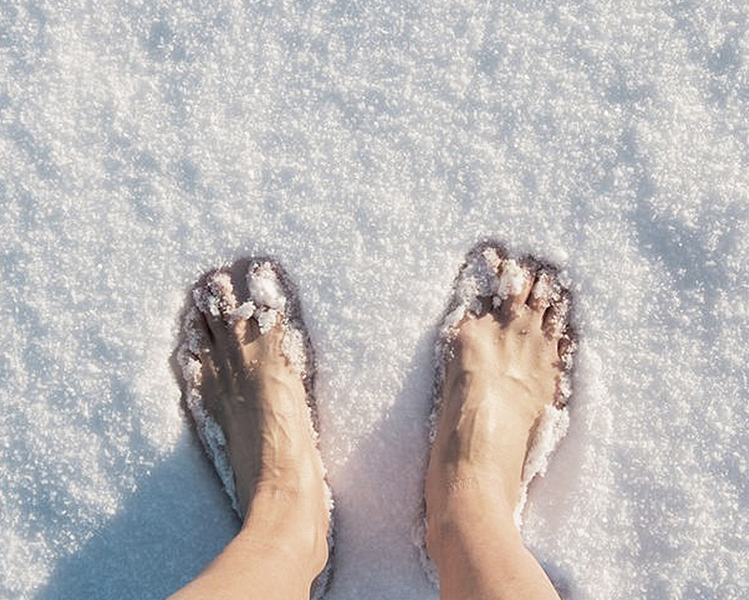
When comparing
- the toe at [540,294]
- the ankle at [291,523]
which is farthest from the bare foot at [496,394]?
the ankle at [291,523]

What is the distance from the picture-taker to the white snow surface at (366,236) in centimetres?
159

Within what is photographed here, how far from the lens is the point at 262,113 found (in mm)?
1656

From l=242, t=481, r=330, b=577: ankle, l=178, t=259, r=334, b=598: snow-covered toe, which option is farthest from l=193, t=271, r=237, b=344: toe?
l=242, t=481, r=330, b=577: ankle

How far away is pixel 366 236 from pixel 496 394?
1.18 feet

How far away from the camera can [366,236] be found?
1.63 meters

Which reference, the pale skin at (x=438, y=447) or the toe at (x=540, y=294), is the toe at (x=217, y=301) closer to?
the pale skin at (x=438, y=447)

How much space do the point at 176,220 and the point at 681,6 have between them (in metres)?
0.98

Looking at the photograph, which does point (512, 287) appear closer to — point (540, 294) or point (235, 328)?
point (540, 294)

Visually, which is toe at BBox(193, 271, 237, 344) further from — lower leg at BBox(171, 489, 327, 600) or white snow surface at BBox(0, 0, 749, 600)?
lower leg at BBox(171, 489, 327, 600)

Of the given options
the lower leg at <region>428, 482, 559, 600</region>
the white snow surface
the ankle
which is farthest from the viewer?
the white snow surface

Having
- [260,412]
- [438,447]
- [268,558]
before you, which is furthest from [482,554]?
[260,412]

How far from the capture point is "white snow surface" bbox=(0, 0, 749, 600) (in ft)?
5.22

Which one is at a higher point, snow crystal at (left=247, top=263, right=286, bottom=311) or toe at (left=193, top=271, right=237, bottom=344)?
snow crystal at (left=247, top=263, right=286, bottom=311)

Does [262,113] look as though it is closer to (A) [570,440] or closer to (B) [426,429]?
(B) [426,429]
